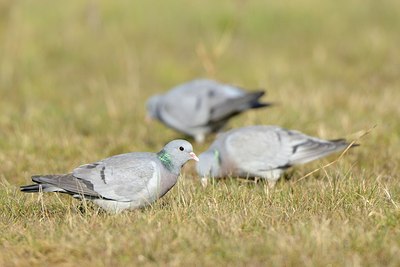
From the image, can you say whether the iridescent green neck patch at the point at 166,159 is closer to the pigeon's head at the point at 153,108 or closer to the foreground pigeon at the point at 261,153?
the foreground pigeon at the point at 261,153

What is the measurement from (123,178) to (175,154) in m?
0.44

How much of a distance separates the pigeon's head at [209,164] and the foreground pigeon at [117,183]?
1159 millimetres

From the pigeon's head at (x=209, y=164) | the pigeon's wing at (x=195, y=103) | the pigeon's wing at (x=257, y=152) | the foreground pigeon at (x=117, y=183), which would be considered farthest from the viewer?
the pigeon's wing at (x=195, y=103)

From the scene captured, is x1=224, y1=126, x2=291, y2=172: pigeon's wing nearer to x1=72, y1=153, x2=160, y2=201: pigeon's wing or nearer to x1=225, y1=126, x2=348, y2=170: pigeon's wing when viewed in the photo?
x1=225, y1=126, x2=348, y2=170: pigeon's wing

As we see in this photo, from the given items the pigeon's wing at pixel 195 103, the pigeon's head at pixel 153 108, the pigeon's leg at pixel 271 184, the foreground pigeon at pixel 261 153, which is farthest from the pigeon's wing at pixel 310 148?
the pigeon's head at pixel 153 108

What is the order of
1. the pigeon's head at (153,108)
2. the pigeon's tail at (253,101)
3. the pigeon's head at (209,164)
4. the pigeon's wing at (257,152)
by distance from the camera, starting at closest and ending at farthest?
the pigeon's head at (209,164) < the pigeon's wing at (257,152) < the pigeon's tail at (253,101) < the pigeon's head at (153,108)

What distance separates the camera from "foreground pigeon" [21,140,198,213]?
16.3ft

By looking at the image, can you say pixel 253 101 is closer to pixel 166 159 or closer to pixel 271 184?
pixel 271 184

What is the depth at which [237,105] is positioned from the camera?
27.4 ft

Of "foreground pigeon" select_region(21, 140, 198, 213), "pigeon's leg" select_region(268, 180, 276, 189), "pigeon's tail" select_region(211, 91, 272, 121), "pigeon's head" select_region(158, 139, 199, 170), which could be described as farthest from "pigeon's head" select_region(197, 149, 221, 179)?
"pigeon's tail" select_region(211, 91, 272, 121)

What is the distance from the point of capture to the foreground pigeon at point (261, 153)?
21.0ft

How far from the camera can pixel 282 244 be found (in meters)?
3.93

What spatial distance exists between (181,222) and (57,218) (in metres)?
0.85

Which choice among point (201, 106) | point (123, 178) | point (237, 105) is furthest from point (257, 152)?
point (201, 106)
